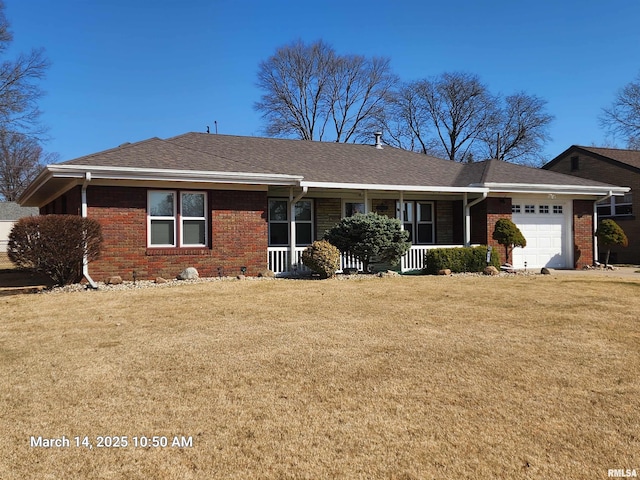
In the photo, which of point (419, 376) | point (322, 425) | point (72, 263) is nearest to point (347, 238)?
point (72, 263)


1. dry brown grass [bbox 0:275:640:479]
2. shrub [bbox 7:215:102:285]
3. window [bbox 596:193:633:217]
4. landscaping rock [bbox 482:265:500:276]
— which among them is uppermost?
window [bbox 596:193:633:217]

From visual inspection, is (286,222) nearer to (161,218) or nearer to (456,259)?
(161,218)

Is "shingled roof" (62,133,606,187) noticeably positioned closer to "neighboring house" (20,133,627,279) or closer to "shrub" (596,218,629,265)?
"neighboring house" (20,133,627,279)

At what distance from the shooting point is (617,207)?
22.9 meters

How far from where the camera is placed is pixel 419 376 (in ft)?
15.5

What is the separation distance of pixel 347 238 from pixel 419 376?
29.2 feet

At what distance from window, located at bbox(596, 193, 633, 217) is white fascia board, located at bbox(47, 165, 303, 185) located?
55.6 ft

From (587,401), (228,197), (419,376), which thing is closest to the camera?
(587,401)

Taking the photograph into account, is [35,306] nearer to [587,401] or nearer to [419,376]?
[419,376]

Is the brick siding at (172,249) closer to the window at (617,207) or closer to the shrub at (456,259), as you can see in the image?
the shrub at (456,259)

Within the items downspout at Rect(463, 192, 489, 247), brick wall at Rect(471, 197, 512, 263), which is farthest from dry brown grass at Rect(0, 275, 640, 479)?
brick wall at Rect(471, 197, 512, 263)

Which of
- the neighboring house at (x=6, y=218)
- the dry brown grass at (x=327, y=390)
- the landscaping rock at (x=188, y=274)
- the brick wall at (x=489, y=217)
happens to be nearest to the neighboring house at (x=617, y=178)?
the brick wall at (x=489, y=217)

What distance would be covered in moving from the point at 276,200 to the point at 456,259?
6.02 meters

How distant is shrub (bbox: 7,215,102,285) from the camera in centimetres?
1002
